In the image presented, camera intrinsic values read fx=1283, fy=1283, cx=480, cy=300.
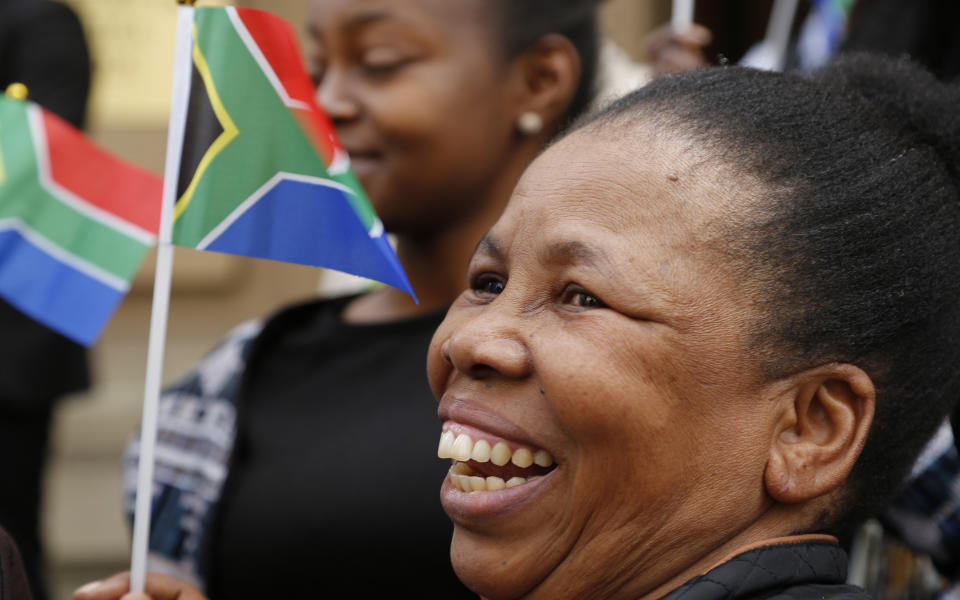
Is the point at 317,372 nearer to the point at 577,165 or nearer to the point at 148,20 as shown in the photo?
the point at 577,165

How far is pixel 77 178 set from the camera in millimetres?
2730

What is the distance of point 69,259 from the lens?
2.60 meters

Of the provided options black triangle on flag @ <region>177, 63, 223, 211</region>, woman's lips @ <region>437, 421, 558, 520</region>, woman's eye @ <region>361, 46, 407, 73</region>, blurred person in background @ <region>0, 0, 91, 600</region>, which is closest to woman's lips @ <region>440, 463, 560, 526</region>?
woman's lips @ <region>437, 421, 558, 520</region>

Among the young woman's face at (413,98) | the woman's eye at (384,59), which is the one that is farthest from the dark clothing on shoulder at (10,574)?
the woman's eye at (384,59)

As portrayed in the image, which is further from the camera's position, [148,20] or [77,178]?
[148,20]

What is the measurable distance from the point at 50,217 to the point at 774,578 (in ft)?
5.66

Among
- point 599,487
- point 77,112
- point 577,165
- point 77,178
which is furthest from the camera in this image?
point 77,112

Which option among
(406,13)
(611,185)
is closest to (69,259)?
(406,13)

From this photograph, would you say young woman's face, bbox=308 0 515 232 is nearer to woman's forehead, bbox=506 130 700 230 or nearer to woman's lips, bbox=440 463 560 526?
woman's forehead, bbox=506 130 700 230

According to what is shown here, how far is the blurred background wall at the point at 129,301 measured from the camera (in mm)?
6000

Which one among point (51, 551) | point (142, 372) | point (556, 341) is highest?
point (556, 341)

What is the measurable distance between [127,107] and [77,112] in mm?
2604

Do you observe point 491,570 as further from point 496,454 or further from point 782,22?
point 782,22

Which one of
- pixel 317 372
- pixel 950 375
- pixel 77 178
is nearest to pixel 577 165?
pixel 950 375
